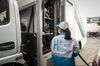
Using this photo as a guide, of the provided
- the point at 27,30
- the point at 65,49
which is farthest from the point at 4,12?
the point at 65,49

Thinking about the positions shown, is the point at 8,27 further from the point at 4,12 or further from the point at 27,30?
the point at 27,30

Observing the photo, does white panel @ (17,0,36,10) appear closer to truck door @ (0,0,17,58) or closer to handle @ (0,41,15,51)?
truck door @ (0,0,17,58)

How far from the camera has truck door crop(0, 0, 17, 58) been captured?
2109 millimetres

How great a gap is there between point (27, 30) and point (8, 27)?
1.02 m

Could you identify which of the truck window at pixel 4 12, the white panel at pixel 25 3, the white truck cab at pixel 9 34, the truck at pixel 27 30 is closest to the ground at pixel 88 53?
the truck at pixel 27 30

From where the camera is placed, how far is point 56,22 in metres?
4.17

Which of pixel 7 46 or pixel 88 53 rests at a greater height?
pixel 7 46

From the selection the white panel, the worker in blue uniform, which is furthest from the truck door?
the worker in blue uniform

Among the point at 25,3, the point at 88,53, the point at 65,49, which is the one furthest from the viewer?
the point at 88,53

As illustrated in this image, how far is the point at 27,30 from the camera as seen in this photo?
315cm

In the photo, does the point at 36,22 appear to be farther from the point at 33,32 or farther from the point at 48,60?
the point at 48,60

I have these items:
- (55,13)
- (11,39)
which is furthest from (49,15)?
(11,39)

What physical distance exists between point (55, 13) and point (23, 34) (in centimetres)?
131

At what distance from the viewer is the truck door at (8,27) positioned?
2109 mm
